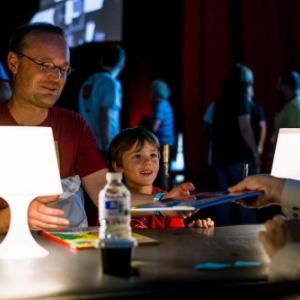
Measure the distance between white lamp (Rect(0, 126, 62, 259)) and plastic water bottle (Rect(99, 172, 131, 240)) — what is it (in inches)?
10.7

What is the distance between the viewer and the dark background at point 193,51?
715 cm

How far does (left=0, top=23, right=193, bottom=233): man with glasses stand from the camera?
8.32 feet

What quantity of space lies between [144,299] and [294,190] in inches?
32.5

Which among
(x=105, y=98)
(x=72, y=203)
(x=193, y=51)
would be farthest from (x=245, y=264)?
(x=193, y=51)

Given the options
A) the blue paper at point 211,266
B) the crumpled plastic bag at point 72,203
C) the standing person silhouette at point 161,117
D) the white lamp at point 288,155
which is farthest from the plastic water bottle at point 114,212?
the standing person silhouette at point 161,117

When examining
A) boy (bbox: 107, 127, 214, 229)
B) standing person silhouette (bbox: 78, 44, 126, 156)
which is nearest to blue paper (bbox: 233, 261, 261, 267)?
boy (bbox: 107, 127, 214, 229)

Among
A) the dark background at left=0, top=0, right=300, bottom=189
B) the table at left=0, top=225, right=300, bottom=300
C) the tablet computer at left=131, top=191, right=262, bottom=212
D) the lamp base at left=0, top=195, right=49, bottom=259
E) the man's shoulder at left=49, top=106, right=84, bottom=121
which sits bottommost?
the table at left=0, top=225, right=300, bottom=300

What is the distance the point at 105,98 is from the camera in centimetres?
489

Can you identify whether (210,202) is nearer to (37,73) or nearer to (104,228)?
(104,228)

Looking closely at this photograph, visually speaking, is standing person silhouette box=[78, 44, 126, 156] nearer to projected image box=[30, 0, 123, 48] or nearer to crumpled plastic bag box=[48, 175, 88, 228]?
crumpled plastic bag box=[48, 175, 88, 228]

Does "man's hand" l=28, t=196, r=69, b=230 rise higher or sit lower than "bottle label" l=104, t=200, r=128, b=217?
lower

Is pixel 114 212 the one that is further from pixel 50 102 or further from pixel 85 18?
pixel 85 18

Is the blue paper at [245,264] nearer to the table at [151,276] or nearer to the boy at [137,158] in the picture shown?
the table at [151,276]

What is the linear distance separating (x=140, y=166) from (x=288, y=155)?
28.5 inches
